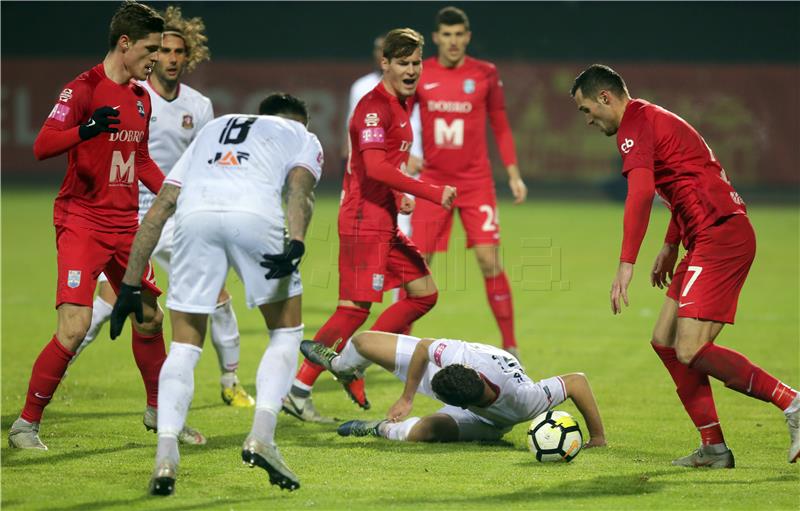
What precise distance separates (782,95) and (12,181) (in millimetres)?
19503

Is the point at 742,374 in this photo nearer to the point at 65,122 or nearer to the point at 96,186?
the point at 96,186

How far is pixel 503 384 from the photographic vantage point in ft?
21.4

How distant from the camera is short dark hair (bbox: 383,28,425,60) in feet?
24.5

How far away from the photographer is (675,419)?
770cm

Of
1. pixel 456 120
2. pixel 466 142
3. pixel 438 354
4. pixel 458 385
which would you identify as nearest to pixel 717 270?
pixel 458 385

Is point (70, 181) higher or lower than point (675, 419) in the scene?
higher

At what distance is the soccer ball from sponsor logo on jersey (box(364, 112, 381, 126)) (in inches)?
89.4

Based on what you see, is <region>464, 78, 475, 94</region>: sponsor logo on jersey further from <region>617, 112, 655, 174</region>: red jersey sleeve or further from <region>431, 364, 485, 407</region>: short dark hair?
<region>431, 364, 485, 407</region>: short dark hair

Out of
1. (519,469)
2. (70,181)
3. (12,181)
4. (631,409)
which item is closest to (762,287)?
(631,409)

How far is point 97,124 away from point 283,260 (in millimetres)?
1474

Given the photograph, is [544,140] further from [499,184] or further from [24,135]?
[24,135]

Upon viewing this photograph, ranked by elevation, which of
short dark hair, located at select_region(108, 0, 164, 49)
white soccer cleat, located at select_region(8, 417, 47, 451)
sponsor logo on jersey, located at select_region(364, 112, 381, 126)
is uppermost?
short dark hair, located at select_region(108, 0, 164, 49)

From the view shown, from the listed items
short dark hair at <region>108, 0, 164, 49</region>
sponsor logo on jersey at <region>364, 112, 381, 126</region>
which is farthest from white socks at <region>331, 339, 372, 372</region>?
short dark hair at <region>108, 0, 164, 49</region>

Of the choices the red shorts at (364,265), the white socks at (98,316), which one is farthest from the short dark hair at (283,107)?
the white socks at (98,316)
